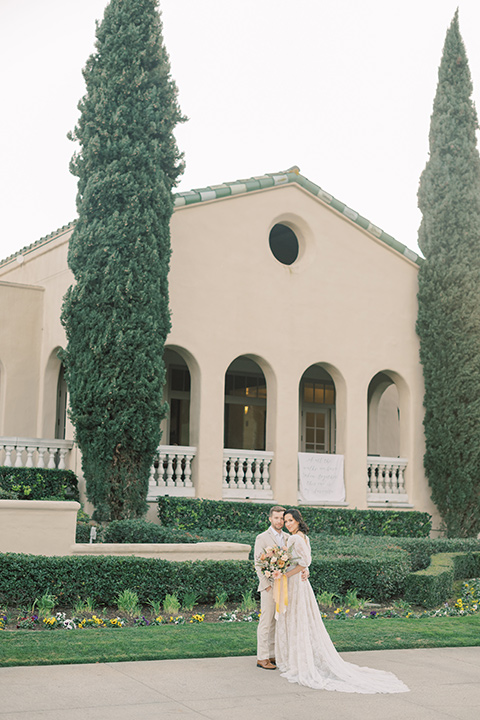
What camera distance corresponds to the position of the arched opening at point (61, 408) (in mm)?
19266

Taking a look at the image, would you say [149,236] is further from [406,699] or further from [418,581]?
[406,699]

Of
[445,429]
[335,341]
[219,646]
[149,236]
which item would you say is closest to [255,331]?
[335,341]

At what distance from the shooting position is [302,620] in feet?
24.3

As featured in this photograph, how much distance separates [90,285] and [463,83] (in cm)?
1189

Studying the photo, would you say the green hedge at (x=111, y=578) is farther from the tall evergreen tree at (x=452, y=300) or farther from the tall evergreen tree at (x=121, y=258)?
the tall evergreen tree at (x=452, y=300)

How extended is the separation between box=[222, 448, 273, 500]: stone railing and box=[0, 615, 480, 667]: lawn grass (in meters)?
7.33

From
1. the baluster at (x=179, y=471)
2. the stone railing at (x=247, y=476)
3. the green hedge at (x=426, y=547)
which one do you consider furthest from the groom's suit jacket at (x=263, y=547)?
the stone railing at (x=247, y=476)

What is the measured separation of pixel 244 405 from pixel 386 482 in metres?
4.57

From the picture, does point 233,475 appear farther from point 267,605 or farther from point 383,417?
point 267,605

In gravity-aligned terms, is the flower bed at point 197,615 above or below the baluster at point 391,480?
below

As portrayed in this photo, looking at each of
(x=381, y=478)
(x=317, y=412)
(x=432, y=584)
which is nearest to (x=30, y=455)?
(x=432, y=584)

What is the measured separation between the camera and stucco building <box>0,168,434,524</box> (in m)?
17.2

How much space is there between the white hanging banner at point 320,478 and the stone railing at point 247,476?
863 mm

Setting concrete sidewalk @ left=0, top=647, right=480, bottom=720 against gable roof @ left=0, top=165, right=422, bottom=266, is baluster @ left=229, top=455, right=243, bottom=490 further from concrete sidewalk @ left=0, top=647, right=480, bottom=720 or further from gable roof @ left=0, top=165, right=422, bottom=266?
concrete sidewalk @ left=0, top=647, right=480, bottom=720
